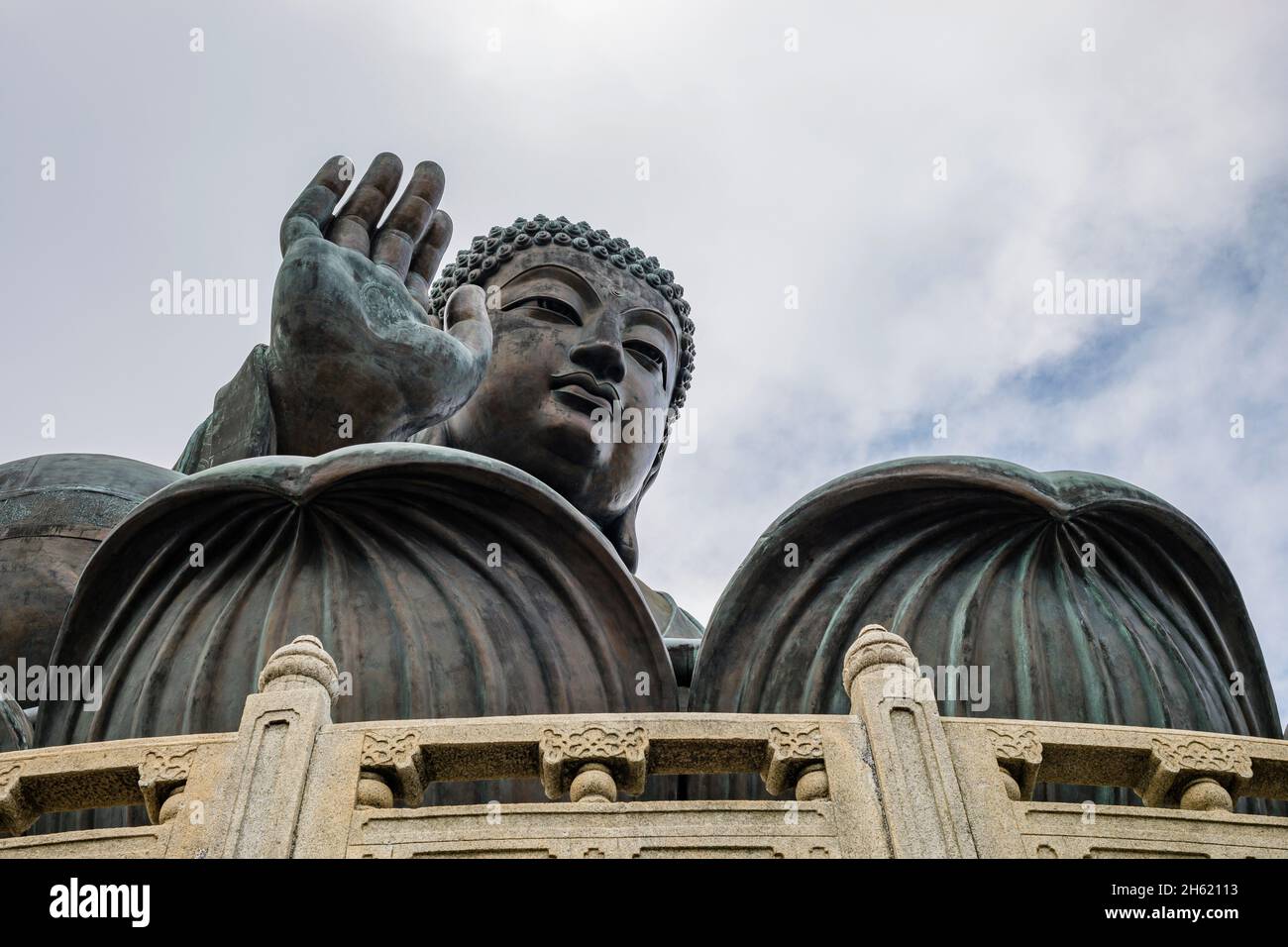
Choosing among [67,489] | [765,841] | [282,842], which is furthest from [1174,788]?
[67,489]

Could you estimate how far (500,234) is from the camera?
12.7 m

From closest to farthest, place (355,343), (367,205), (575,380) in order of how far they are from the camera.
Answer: (355,343), (367,205), (575,380)

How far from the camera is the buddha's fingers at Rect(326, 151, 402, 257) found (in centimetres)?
1062

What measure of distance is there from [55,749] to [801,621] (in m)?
3.61

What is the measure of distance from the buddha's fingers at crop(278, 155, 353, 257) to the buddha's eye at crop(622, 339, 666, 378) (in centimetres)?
218

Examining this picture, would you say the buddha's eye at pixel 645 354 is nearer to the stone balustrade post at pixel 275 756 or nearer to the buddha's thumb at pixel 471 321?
the buddha's thumb at pixel 471 321

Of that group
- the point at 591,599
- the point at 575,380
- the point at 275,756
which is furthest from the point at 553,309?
the point at 275,756

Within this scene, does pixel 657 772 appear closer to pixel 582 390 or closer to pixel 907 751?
pixel 907 751

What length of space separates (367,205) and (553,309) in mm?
1540

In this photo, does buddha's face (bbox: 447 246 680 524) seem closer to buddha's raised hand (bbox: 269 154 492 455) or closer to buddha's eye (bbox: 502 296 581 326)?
buddha's eye (bbox: 502 296 581 326)

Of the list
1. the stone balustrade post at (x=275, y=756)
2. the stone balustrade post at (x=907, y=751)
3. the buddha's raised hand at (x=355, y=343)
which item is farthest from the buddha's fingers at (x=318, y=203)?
the stone balustrade post at (x=907, y=751)

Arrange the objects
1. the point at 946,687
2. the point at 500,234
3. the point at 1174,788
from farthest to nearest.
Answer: the point at 500,234 → the point at 946,687 → the point at 1174,788

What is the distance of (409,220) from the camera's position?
11.1 m
